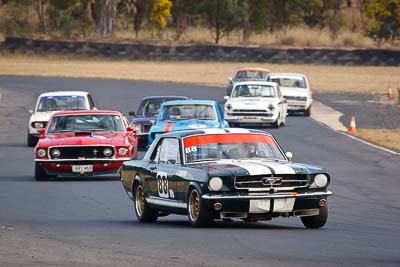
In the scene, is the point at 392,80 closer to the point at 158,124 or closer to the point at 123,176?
the point at 158,124

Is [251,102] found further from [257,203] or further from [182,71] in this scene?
[182,71]

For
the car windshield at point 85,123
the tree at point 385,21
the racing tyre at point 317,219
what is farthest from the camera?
the tree at point 385,21

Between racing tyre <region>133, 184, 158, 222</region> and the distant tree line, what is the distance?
6650 centimetres

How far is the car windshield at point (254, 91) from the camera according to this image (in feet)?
130

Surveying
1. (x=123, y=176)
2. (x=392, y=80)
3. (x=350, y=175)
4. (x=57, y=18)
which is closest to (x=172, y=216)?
(x=123, y=176)

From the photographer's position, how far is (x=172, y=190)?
14.9 m

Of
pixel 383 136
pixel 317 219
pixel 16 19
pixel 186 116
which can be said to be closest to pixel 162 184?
pixel 317 219

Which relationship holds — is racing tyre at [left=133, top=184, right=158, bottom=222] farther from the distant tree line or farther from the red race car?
the distant tree line

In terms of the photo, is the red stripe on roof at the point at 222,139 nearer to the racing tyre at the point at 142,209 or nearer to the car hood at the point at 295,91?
the racing tyre at the point at 142,209

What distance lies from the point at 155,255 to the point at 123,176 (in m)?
5.30

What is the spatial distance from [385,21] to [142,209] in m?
71.5

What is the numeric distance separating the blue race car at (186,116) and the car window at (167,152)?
1200 cm

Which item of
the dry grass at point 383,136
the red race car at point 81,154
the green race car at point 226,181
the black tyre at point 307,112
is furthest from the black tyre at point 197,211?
the black tyre at point 307,112

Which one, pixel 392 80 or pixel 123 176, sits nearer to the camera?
pixel 123 176
